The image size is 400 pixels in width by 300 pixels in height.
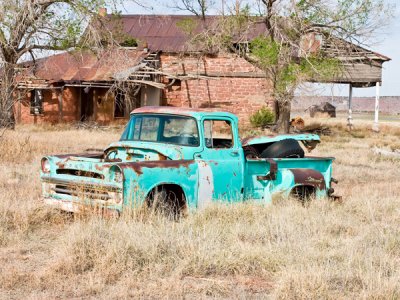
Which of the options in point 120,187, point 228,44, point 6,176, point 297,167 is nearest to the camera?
point 120,187

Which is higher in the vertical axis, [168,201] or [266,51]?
[266,51]

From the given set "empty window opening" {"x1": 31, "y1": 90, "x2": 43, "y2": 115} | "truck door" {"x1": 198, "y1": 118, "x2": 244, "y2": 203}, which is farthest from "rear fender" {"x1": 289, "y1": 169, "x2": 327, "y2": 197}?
"empty window opening" {"x1": 31, "y1": 90, "x2": 43, "y2": 115}

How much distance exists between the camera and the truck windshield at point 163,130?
8.11m

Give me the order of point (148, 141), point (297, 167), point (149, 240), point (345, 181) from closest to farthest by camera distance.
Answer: point (149, 240) < point (148, 141) < point (297, 167) < point (345, 181)

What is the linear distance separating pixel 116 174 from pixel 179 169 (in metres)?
0.83

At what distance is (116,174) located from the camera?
700 cm

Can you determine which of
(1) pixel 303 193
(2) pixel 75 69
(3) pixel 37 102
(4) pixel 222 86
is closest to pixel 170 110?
(1) pixel 303 193

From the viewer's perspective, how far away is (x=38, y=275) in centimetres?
528

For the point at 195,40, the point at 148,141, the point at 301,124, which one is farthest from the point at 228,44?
the point at 148,141

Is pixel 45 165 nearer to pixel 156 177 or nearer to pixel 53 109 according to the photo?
pixel 156 177

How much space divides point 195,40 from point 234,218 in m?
17.7

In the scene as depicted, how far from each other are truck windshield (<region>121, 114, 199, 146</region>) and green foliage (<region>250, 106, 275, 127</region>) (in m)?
19.0

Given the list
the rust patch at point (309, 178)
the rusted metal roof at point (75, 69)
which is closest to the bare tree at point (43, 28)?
the rusted metal roof at point (75, 69)

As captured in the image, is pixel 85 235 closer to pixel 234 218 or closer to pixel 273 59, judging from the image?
pixel 234 218
